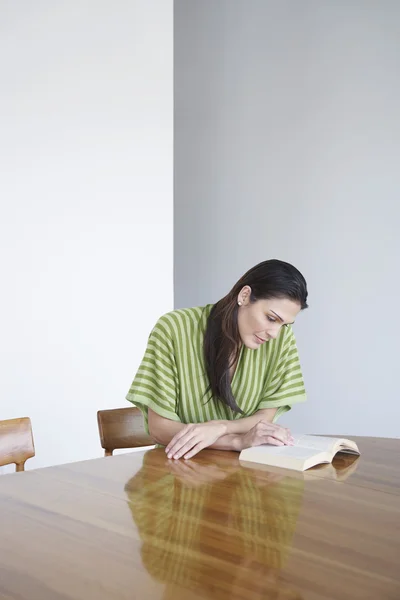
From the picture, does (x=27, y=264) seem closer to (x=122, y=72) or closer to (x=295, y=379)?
(x=122, y=72)

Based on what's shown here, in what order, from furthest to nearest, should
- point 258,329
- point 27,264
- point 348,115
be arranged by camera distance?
point 348,115
point 27,264
point 258,329

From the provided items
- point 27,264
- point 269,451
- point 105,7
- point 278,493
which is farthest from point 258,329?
point 105,7

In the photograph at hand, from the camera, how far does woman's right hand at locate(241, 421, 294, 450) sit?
1.86 meters

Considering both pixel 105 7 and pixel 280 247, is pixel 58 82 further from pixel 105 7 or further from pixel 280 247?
pixel 280 247

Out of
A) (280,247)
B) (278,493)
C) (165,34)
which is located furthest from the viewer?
(280,247)

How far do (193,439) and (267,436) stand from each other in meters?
0.20

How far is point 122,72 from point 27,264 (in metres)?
1.08

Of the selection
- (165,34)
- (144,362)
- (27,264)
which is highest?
(165,34)

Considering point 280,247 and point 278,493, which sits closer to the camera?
point 278,493

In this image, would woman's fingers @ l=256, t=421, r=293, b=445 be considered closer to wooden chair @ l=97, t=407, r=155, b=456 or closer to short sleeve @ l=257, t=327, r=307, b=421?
short sleeve @ l=257, t=327, r=307, b=421

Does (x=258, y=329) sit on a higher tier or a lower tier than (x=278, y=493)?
higher

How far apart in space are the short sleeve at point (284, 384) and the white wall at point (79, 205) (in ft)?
4.17

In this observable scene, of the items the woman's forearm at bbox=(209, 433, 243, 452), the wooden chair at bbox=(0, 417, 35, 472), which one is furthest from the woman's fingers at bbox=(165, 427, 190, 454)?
the wooden chair at bbox=(0, 417, 35, 472)

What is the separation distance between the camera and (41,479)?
61.1 inches
